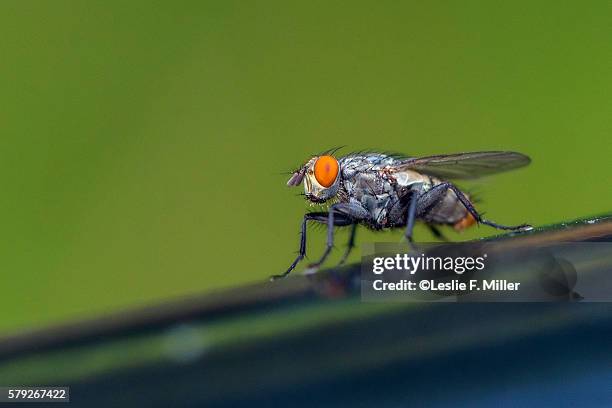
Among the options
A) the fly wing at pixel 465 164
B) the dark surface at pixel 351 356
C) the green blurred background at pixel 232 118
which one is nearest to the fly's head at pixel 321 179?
the fly wing at pixel 465 164

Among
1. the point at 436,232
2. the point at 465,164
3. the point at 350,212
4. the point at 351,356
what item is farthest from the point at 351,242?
the point at 351,356

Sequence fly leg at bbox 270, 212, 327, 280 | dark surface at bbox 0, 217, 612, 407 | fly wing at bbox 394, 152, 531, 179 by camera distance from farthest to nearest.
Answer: fly wing at bbox 394, 152, 531, 179 → fly leg at bbox 270, 212, 327, 280 → dark surface at bbox 0, 217, 612, 407

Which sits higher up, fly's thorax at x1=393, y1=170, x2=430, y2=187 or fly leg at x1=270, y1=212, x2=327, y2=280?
fly's thorax at x1=393, y1=170, x2=430, y2=187

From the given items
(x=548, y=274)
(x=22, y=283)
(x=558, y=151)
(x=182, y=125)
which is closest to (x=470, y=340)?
(x=548, y=274)

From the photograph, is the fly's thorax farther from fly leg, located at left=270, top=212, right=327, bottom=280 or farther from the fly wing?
fly leg, located at left=270, top=212, right=327, bottom=280

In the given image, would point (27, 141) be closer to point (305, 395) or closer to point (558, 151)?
point (558, 151)

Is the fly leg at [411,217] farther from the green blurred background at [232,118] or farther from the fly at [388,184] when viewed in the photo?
the green blurred background at [232,118]

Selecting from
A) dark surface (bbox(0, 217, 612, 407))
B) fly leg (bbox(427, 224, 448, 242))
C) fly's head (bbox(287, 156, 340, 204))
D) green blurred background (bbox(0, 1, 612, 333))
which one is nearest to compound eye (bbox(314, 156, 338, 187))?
fly's head (bbox(287, 156, 340, 204))
